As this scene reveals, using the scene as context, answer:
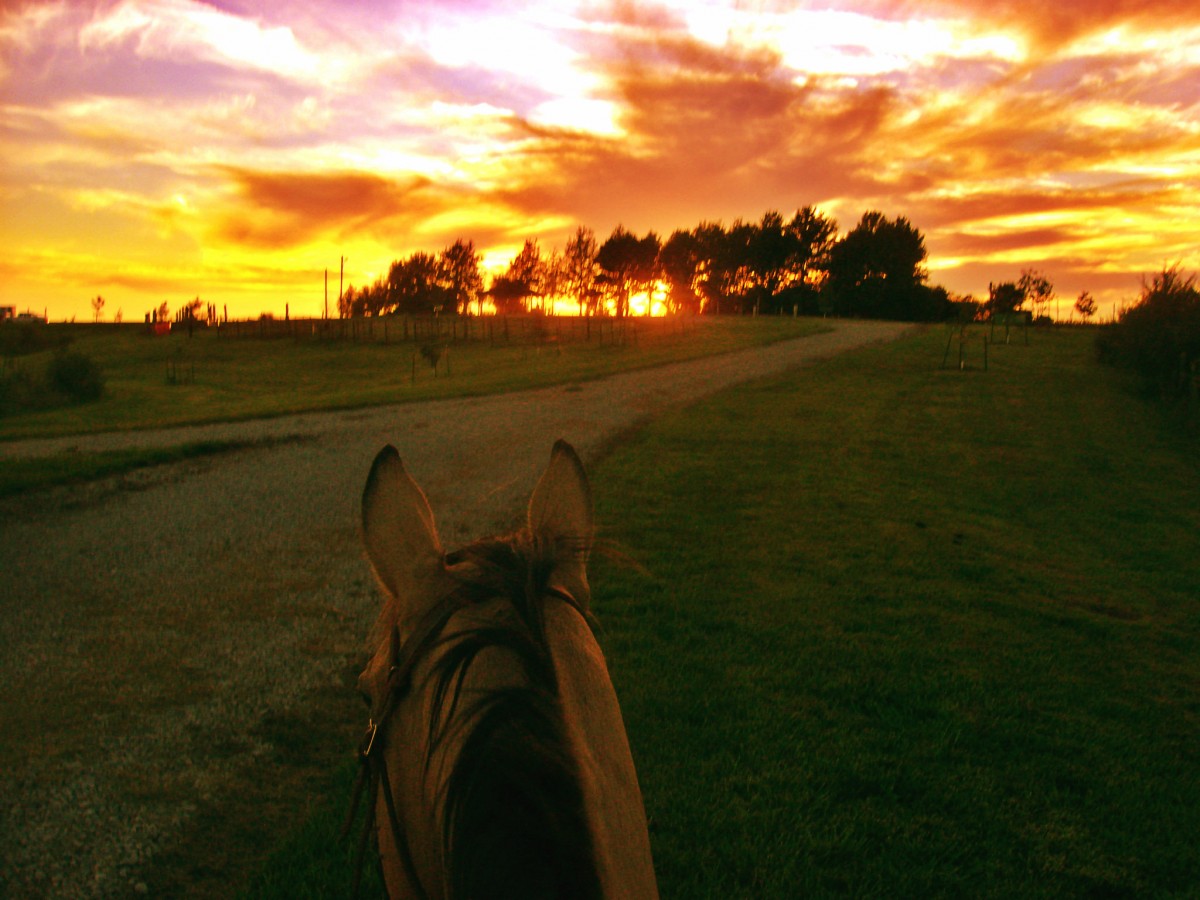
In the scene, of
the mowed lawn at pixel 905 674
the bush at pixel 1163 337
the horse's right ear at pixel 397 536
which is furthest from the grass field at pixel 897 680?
the bush at pixel 1163 337

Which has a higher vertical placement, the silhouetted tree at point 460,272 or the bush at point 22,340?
the silhouetted tree at point 460,272

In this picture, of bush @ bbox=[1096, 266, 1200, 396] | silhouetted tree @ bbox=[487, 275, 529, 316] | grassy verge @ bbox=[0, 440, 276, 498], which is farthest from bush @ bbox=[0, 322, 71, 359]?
bush @ bbox=[1096, 266, 1200, 396]

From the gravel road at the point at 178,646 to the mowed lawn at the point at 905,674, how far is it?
1788mm

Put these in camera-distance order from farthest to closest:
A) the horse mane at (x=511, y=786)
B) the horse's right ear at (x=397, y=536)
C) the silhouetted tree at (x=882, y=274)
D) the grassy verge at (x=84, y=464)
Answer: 1. the silhouetted tree at (x=882, y=274)
2. the grassy verge at (x=84, y=464)
3. the horse's right ear at (x=397, y=536)
4. the horse mane at (x=511, y=786)

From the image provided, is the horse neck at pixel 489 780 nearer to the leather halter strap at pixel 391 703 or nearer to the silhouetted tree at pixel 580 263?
the leather halter strap at pixel 391 703

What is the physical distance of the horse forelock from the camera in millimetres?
950

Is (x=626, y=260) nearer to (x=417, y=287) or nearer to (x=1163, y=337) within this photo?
(x=417, y=287)

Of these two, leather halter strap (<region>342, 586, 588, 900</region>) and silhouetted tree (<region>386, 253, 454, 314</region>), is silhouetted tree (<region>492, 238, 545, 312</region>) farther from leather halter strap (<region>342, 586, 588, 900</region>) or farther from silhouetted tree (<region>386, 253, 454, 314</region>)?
leather halter strap (<region>342, 586, 588, 900</region>)

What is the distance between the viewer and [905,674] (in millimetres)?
4895

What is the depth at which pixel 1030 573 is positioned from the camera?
7344 mm

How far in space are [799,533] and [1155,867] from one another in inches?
200

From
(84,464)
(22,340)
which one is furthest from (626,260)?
(84,464)

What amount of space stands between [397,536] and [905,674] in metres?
4.36

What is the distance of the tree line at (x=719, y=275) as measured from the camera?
68.4 meters
